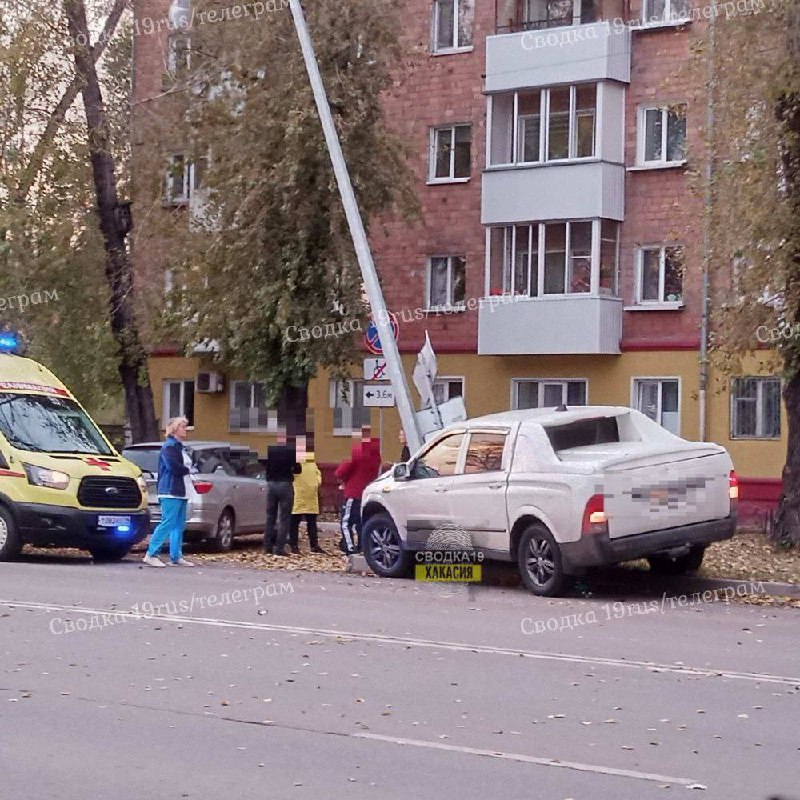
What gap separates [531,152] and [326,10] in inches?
299

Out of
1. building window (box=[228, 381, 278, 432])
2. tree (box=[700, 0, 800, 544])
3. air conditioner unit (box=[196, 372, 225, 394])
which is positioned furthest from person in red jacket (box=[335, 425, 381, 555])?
air conditioner unit (box=[196, 372, 225, 394])

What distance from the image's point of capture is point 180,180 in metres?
33.3

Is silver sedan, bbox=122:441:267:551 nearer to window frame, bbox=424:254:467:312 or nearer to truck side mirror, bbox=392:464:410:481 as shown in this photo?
truck side mirror, bbox=392:464:410:481

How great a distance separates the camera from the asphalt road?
7.58m

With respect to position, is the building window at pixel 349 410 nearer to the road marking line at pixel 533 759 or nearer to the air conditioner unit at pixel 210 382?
the air conditioner unit at pixel 210 382

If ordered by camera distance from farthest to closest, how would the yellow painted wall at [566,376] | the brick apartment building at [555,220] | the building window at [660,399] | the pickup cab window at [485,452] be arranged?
1. the building window at [660,399]
2. the brick apartment building at [555,220]
3. the yellow painted wall at [566,376]
4. the pickup cab window at [485,452]

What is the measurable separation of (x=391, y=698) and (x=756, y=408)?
Result: 2313cm

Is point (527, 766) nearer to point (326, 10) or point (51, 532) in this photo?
point (51, 532)

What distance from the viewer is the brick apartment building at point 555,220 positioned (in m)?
32.4

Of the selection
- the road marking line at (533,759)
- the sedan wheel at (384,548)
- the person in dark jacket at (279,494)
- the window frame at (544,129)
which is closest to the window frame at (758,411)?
the window frame at (544,129)

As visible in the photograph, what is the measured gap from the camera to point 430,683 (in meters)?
10.4

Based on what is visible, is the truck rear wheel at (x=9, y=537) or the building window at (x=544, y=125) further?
the building window at (x=544, y=125)

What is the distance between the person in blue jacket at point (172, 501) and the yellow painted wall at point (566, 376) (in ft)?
36.9

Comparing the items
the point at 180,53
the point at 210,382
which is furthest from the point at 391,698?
the point at 210,382
